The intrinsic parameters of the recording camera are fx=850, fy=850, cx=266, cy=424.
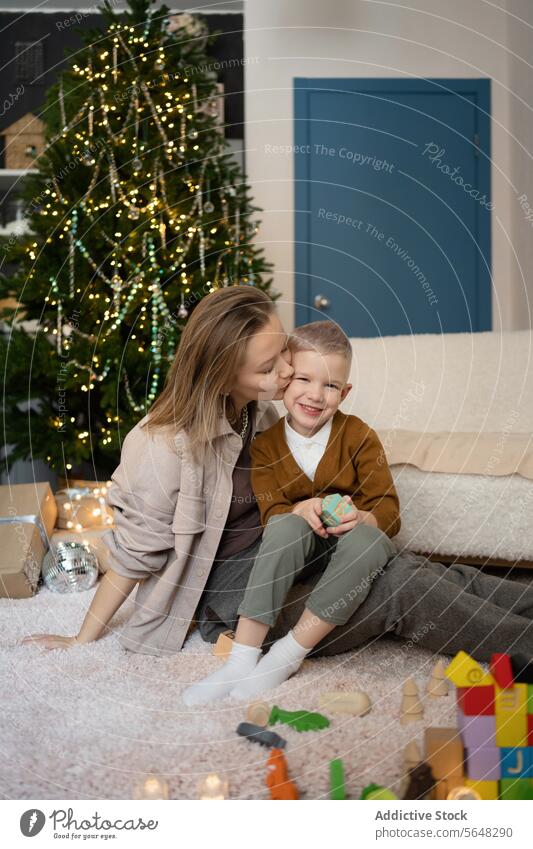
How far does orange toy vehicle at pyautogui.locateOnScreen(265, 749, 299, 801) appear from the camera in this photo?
3.60 ft

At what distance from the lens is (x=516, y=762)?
1062mm

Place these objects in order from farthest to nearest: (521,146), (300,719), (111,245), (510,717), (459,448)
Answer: (521,146) < (111,245) < (459,448) < (300,719) < (510,717)

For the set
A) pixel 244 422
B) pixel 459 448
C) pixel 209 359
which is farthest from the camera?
pixel 459 448

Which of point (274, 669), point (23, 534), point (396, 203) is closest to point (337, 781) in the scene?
point (274, 669)

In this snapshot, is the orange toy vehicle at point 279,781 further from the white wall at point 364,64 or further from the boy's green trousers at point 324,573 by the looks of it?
the white wall at point 364,64

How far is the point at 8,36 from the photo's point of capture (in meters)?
4.13

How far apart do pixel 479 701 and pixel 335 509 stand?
516mm

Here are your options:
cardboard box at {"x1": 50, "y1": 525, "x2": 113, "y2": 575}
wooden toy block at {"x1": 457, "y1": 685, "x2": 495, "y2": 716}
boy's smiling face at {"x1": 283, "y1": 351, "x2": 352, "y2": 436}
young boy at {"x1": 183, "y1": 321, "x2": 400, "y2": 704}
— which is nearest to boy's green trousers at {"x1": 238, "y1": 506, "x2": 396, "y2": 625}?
young boy at {"x1": 183, "y1": 321, "x2": 400, "y2": 704}

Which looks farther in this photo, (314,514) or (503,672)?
(314,514)

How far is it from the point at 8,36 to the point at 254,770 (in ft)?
13.1

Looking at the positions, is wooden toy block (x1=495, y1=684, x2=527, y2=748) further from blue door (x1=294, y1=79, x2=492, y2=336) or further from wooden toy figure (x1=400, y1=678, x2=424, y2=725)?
blue door (x1=294, y1=79, x2=492, y2=336)

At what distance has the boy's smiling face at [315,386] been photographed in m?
1.60

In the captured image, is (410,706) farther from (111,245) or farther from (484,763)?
(111,245)
